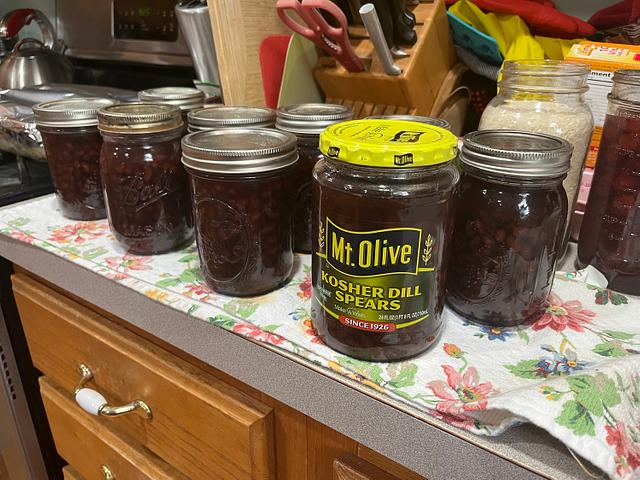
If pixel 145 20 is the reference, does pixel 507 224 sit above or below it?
below

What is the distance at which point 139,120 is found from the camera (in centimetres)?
60

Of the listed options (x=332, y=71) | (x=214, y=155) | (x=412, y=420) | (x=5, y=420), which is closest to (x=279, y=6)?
(x=332, y=71)

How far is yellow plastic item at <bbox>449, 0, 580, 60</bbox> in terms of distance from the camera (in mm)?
793

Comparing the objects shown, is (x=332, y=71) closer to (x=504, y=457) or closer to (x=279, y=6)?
(x=279, y=6)

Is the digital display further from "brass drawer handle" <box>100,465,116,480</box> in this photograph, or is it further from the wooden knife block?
"brass drawer handle" <box>100,465,116,480</box>

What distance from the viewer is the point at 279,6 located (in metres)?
0.72

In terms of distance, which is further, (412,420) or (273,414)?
(273,414)

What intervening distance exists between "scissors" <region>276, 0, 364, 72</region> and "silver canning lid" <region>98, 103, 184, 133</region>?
0.22m

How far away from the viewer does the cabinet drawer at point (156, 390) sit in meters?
0.57

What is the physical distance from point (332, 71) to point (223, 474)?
2.02ft

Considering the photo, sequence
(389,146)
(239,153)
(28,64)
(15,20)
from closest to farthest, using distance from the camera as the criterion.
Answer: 1. (389,146)
2. (239,153)
3. (28,64)
4. (15,20)

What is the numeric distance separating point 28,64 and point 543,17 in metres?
1.10

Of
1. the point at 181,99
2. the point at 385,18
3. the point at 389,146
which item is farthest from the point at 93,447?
the point at 385,18

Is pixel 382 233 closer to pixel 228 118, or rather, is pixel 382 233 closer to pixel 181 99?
pixel 228 118
